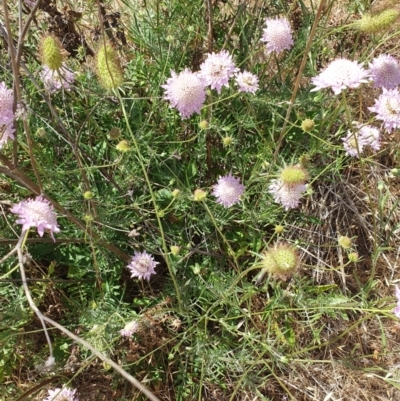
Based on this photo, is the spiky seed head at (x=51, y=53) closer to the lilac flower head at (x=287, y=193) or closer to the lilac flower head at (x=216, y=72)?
the lilac flower head at (x=216, y=72)

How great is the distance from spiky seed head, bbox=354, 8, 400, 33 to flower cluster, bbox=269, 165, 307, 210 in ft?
1.56

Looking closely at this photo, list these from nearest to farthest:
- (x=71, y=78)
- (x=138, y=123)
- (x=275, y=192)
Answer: (x=275, y=192)
(x=71, y=78)
(x=138, y=123)

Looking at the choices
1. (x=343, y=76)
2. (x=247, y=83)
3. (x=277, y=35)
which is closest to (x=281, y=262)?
(x=343, y=76)

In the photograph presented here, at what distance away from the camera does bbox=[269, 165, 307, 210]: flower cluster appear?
1425mm

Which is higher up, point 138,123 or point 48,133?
point 138,123

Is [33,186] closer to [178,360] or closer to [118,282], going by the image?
[118,282]

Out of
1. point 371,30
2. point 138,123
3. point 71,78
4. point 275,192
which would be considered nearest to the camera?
point 371,30

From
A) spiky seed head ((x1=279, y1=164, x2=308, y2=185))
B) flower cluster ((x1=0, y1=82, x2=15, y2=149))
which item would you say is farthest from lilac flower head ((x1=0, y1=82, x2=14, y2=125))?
spiky seed head ((x1=279, y1=164, x2=308, y2=185))

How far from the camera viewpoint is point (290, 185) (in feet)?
4.90

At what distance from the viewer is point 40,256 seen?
194cm

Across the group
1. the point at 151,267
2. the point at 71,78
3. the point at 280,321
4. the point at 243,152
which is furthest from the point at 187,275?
the point at 71,78

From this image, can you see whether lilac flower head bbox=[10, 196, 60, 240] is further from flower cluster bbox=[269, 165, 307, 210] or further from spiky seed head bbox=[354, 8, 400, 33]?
spiky seed head bbox=[354, 8, 400, 33]

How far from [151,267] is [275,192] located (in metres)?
0.58

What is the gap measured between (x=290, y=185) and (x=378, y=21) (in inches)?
22.0
